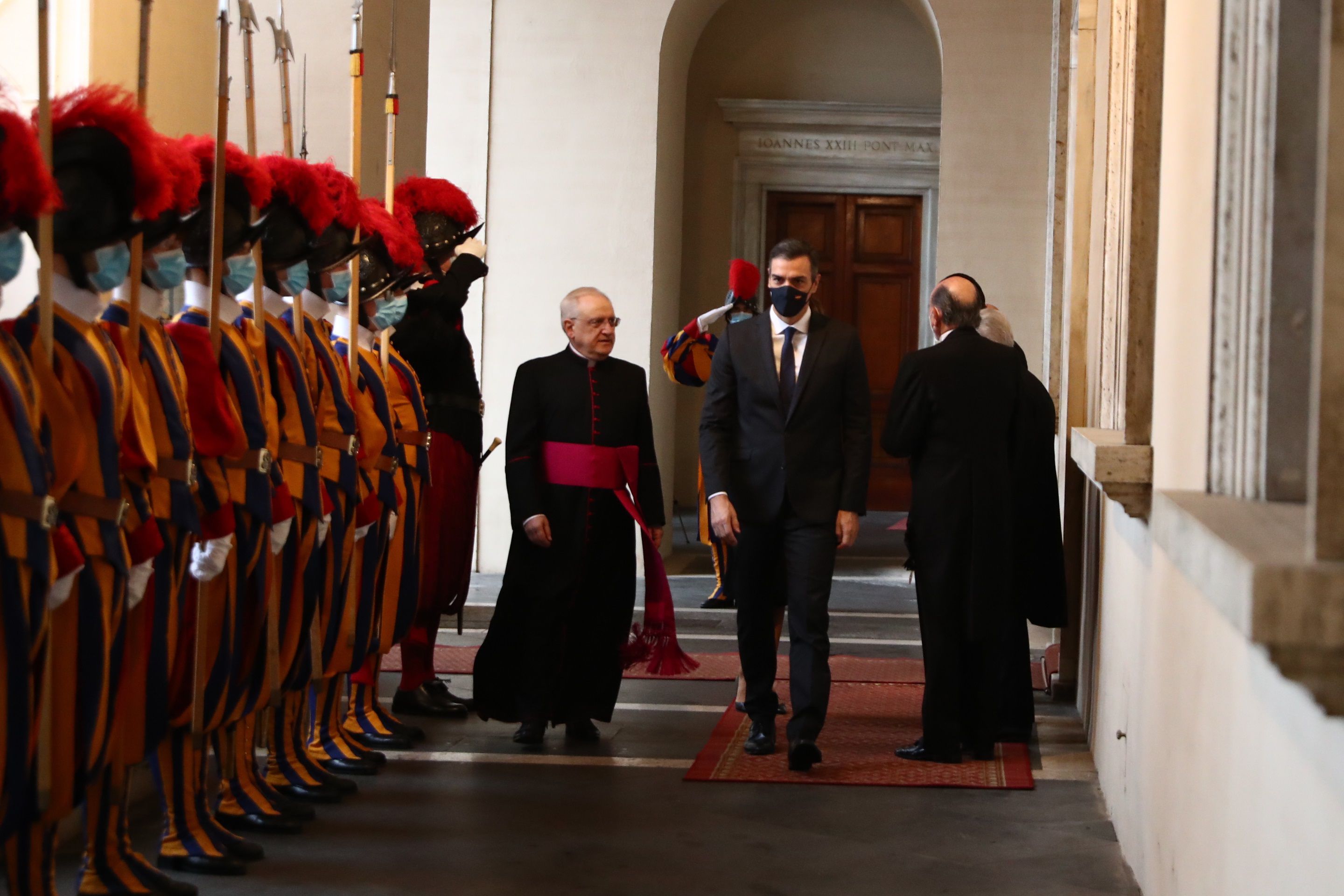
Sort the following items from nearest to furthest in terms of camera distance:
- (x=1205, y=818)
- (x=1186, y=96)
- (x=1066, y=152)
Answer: (x=1205, y=818) < (x=1186, y=96) < (x=1066, y=152)

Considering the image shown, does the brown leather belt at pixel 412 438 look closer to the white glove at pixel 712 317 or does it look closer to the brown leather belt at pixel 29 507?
the brown leather belt at pixel 29 507

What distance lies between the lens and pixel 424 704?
586 centimetres

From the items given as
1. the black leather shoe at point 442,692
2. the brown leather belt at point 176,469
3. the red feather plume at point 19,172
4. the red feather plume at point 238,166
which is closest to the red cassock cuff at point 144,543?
the brown leather belt at point 176,469

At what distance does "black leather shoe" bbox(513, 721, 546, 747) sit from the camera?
5.31m

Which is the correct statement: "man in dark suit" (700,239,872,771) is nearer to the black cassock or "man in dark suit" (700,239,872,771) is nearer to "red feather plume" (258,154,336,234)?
the black cassock

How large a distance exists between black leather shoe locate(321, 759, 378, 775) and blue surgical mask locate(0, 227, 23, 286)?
237 centimetres

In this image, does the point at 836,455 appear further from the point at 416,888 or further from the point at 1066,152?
the point at 1066,152

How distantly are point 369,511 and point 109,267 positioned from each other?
1.72m

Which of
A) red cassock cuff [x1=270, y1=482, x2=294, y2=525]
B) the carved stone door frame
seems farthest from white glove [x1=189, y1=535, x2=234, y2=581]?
the carved stone door frame

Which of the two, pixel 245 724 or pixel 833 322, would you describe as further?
pixel 833 322

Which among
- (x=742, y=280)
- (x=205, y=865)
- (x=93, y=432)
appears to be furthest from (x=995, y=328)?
(x=93, y=432)

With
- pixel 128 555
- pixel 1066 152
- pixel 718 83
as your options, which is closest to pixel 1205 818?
pixel 128 555

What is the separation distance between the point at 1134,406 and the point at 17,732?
2.56 m

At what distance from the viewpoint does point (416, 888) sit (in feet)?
12.2
